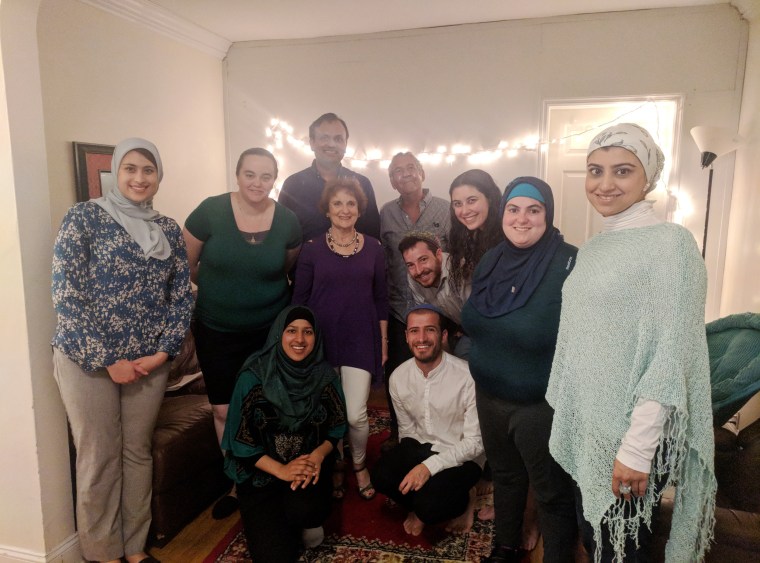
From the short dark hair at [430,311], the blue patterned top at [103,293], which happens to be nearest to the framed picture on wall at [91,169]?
the blue patterned top at [103,293]

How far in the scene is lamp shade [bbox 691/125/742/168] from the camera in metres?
3.05

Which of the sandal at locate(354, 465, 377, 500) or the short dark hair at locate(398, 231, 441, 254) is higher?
the short dark hair at locate(398, 231, 441, 254)

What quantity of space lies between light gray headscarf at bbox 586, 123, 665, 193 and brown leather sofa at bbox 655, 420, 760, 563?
3.18 feet

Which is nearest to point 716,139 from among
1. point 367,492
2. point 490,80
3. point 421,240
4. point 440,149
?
point 490,80

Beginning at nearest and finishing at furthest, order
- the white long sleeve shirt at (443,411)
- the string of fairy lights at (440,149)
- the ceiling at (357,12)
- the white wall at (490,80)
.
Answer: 1. the white long sleeve shirt at (443,411)
2. the ceiling at (357,12)
3. the white wall at (490,80)
4. the string of fairy lights at (440,149)

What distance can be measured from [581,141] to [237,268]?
2850 millimetres

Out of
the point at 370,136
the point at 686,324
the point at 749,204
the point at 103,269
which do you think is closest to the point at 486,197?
the point at 686,324

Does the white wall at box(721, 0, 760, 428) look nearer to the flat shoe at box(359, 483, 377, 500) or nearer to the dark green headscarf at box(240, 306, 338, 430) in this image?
the flat shoe at box(359, 483, 377, 500)

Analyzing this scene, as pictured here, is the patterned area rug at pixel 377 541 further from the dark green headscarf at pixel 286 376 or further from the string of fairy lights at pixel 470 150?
the string of fairy lights at pixel 470 150

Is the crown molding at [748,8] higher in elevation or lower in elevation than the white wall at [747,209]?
higher

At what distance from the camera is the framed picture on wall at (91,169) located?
276 centimetres

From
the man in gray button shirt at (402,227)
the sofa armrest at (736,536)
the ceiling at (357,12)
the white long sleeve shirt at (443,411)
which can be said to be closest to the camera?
the sofa armrest at (736,536)

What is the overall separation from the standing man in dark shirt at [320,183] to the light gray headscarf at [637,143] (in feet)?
4.93

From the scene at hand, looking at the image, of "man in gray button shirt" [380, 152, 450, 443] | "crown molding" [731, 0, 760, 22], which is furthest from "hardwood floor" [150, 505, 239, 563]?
"crown molding" [731, 0, 760, 22]
